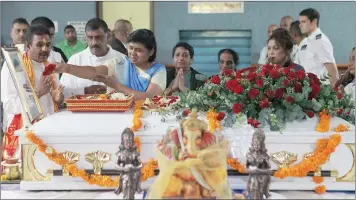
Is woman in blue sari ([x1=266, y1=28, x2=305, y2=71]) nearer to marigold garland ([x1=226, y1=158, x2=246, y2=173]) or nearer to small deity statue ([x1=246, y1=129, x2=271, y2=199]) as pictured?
marigold garland ([x1=226, y1=158, x2=246, y2=173])

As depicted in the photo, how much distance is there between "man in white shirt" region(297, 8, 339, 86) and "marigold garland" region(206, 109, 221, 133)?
237cm

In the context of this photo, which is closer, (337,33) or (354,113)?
(354,113)

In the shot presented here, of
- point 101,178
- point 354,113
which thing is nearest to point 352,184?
point 354,113

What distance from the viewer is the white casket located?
7.53 ft

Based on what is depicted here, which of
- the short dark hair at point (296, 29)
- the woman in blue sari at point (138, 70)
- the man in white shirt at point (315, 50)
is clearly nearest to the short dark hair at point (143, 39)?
the woman in blue sari at point (138, 70)

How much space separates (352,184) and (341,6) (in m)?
5.57

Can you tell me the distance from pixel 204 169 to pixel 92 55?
7.60 ft

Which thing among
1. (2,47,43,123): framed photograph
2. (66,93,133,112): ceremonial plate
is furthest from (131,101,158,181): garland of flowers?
(2,47,43,123): framed photograph

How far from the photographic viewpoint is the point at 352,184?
7.63ft

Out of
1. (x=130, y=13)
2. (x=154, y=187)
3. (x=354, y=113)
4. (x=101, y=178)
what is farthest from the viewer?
(x=130, y=13)

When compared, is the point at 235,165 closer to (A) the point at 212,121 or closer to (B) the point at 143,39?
(A) the point at 212,121

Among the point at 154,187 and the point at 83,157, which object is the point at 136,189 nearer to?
the point at 154,187

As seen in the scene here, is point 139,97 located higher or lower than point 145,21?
lower

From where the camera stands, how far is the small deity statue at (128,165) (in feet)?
6.55
